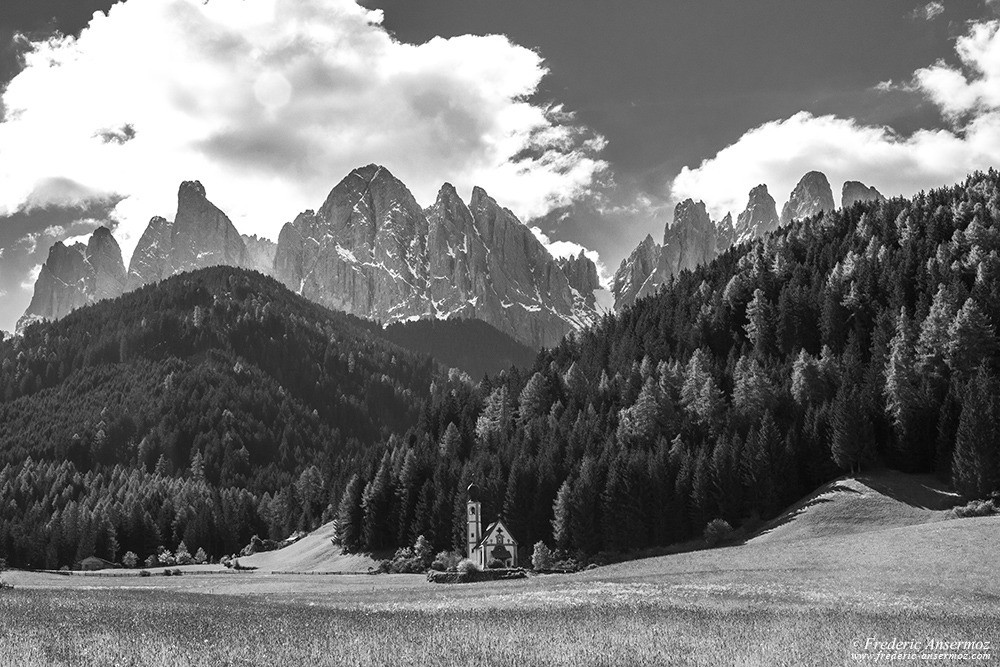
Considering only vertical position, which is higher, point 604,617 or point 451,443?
point 451,443

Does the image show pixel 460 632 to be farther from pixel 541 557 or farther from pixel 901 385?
pixel 901 385

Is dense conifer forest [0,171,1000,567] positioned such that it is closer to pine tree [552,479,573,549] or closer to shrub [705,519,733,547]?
pine tree [552,479,573,549]

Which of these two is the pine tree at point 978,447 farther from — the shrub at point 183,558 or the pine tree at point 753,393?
the shrub at point 183,558

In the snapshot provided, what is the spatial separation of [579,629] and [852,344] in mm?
96947

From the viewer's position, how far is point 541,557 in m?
100

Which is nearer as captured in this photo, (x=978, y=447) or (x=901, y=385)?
(x=978, y=447)

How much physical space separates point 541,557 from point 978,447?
46.5 meters

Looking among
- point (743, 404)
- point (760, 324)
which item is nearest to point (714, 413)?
point (743, 404)

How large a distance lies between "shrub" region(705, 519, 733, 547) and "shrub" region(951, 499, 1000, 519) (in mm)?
21399

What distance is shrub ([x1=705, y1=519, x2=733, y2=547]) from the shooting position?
92125mm

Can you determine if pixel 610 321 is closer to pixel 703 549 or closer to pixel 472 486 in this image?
pixel 472 486

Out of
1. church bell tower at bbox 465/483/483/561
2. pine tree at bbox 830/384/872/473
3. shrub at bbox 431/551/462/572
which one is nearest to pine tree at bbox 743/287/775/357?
pine tree at bbox 830/384/872/473

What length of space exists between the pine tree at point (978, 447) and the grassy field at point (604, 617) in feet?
48.3

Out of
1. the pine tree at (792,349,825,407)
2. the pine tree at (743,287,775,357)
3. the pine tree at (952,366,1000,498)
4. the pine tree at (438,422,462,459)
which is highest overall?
the pine tree at (743,287,775,357)
